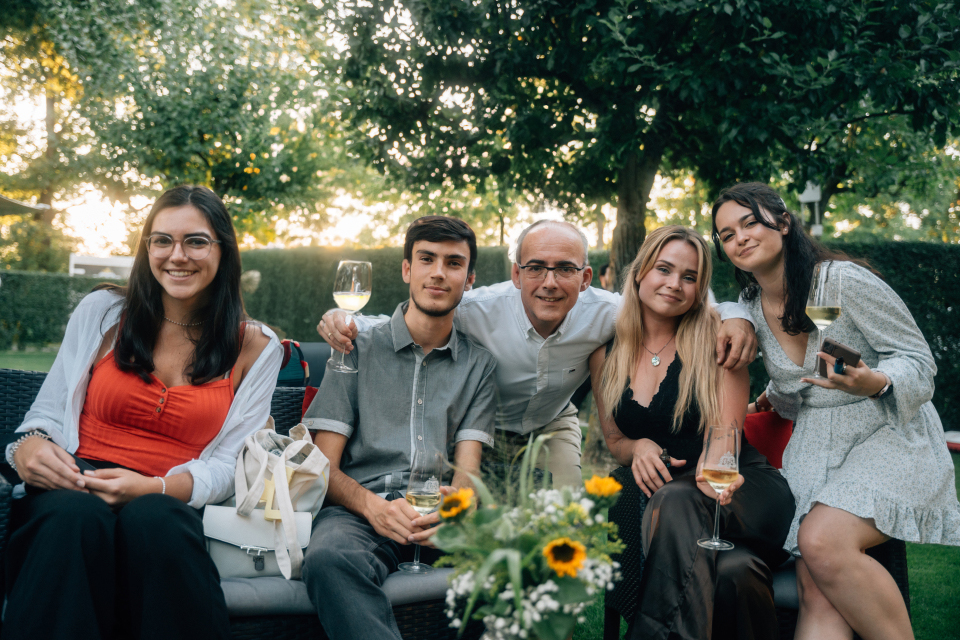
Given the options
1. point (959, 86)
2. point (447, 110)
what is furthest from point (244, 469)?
point (959, 86)

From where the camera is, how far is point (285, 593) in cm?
237

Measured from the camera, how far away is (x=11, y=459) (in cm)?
250

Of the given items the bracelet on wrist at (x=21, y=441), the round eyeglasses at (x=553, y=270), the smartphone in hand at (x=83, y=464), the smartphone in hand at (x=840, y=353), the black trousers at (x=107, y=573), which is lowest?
the black trousers at (x=107, y=573)

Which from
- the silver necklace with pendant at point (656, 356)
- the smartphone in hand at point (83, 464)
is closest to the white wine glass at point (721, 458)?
the silver necklace with pendant at point (656, 356)

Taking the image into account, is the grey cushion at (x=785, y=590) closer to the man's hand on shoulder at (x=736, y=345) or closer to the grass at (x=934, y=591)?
the man's hand on shoulder at (x=736, y=345)

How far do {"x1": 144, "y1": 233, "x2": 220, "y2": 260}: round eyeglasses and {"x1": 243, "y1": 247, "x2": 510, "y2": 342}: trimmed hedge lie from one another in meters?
10.8

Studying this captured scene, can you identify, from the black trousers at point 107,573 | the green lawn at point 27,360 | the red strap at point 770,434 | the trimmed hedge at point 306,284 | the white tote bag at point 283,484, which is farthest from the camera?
the green lawn at point 27,360

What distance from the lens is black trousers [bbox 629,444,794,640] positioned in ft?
7.88

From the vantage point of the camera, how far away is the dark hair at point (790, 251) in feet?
9.69

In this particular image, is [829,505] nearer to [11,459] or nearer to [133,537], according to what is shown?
[133,537]

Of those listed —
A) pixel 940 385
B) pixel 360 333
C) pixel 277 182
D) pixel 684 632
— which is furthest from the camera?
pixel 277 182

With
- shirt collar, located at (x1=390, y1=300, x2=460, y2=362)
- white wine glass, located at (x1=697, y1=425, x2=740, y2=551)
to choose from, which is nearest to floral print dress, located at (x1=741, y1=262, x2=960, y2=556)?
white wine glass, located at (x1=697, y1=425, x2=740, y2=551)

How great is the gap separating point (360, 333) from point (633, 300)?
130 centimetres

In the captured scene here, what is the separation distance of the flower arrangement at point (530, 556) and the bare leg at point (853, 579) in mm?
1276
